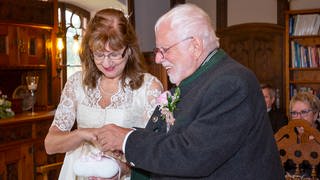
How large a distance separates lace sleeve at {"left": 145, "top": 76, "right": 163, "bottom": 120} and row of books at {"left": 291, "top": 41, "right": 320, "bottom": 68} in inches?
192

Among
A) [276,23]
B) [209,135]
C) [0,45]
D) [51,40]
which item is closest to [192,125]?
[209,135]

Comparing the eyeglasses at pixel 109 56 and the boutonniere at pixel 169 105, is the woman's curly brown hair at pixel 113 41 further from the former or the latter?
the boutonniere at pixel 169 105

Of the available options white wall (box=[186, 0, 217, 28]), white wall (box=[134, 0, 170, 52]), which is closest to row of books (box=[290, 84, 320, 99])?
white wall (box=[186, 0, 217, 28])

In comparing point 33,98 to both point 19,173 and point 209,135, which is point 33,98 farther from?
point 209,135

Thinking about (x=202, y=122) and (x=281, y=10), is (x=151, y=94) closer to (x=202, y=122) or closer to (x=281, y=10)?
(x=202, y=122)

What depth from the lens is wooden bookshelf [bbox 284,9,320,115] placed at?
21.3 feet

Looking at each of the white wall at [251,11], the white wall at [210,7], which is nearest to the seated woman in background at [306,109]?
the white wall at [251,11]

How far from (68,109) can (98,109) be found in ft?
0.43

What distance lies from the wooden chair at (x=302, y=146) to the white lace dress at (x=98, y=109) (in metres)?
0.82

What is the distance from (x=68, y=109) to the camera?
212cm

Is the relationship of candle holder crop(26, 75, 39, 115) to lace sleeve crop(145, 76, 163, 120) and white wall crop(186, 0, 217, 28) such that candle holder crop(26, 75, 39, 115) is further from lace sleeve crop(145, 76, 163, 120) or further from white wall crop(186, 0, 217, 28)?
white wall crop(186, 0, 217, 28)

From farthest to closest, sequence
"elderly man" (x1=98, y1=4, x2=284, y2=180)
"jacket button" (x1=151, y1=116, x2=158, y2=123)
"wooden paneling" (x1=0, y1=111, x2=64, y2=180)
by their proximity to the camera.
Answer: "wooden paneling" (x1=0, y1=111, x2=64, y2=180) < "jacket button" (x1=151, y1=116, x2=158, y2=123) < "elderly man" (x1=98, y1=4, x2=284, y2=180)

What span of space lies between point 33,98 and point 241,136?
13.4 ft

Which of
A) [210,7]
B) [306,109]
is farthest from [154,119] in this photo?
[210,7]
